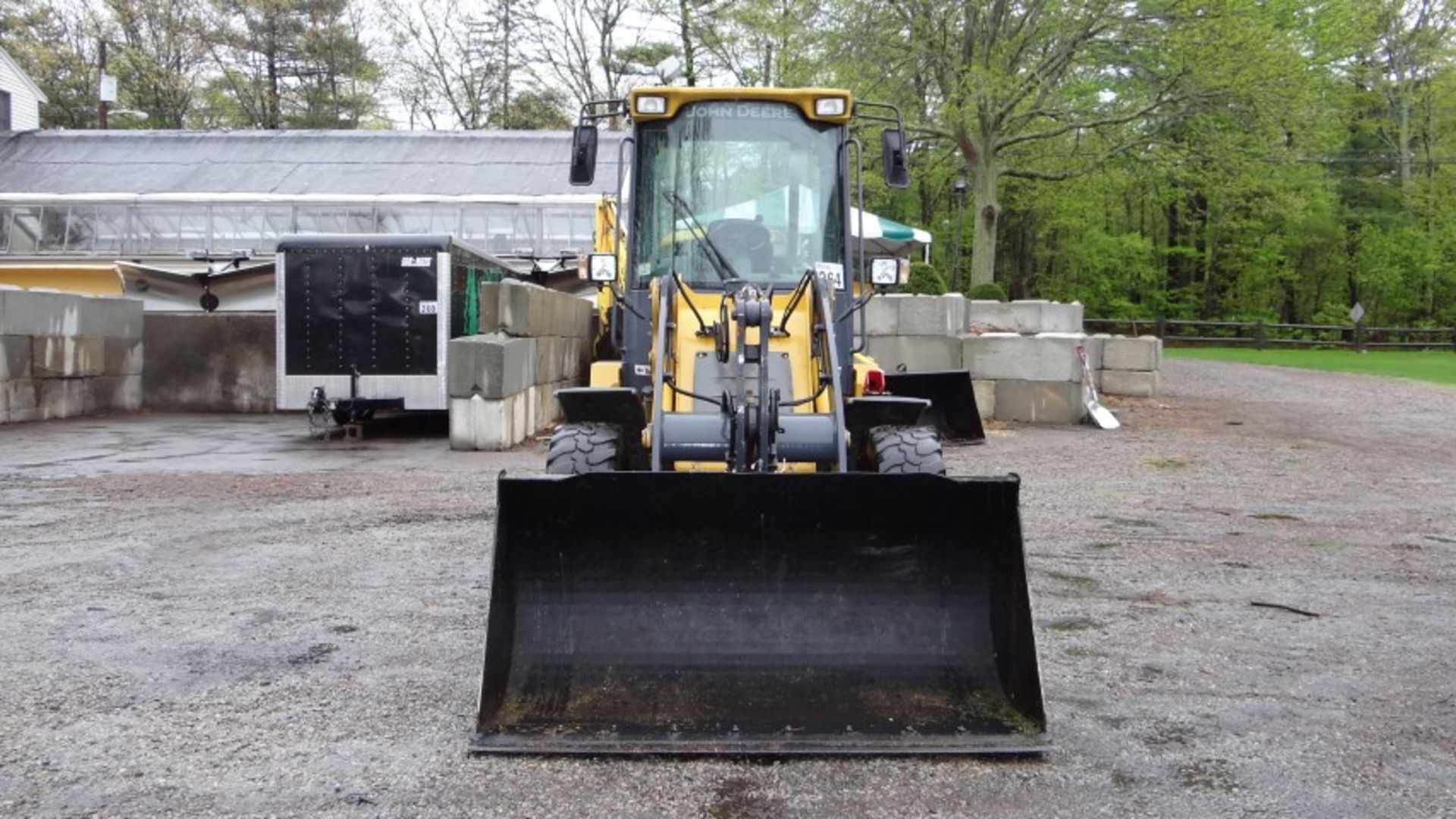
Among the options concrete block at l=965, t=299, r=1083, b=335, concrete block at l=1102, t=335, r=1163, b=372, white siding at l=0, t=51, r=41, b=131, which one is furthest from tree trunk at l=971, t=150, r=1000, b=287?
white siding at l=0, t=51, r=41, b=131

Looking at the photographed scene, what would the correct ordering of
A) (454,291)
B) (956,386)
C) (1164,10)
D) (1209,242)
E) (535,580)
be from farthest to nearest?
(1209,242) < (1164,10) < (454,291) < (956,386) < (535,580)

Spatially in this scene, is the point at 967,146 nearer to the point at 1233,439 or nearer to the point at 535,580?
the point at 1233,439

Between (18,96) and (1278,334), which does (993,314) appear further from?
(18,96)

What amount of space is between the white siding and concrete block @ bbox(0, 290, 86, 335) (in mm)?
22866

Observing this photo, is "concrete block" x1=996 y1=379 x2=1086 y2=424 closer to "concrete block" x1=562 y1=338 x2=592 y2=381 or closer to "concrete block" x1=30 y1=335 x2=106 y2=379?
"concrete block" x1=562 y1=338 x2=592 y2=381

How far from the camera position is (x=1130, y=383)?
20.6m

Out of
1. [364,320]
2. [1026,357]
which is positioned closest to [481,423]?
[364,320]

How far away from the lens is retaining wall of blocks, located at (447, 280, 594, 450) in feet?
45.0

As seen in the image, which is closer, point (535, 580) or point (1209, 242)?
point (535, 580)

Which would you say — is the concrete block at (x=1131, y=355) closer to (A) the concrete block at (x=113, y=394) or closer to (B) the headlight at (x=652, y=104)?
(B) the headlight at (x=652, y=104)

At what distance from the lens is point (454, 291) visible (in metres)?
16.2

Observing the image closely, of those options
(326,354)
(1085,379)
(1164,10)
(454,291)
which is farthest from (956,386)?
(1164,10)

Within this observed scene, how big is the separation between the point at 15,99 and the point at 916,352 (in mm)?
31085

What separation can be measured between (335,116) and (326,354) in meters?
35.9
